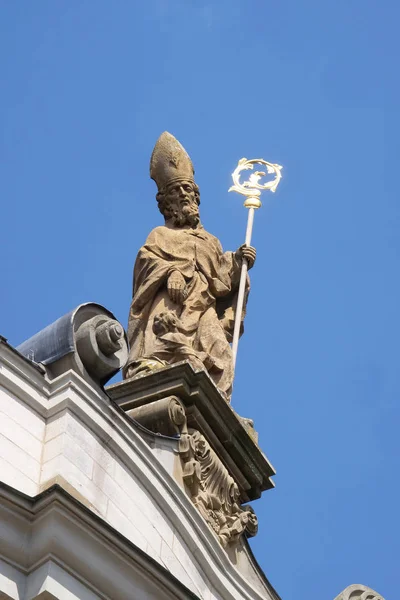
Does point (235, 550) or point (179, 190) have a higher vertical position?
point (179, 190)

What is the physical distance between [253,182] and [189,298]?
2.52 meters

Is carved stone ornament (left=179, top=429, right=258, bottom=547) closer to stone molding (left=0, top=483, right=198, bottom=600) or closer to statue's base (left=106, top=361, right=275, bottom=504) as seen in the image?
statue's base (left=106, top=361, right=275, bottom=504)

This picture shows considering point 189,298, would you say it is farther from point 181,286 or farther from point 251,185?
point 251,185

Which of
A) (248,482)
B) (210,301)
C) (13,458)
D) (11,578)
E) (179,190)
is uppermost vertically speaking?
(179,190)

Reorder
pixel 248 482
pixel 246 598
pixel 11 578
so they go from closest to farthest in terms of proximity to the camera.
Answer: pixel 11 578
pixel 246 598
pixel 248 482

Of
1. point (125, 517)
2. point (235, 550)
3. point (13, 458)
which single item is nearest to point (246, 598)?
point (235, 550)

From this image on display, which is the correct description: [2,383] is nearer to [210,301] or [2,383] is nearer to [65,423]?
[65,423]

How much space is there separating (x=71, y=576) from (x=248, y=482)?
163 inches

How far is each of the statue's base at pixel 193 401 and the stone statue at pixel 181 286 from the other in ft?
1.27

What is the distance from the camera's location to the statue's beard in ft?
65.6

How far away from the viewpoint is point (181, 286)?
62.6 ft

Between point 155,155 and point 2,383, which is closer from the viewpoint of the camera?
point 2,383

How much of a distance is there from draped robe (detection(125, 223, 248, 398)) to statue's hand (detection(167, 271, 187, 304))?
0.18 ft

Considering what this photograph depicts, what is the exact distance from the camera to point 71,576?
46.4 feet
